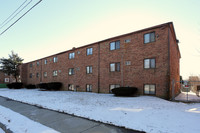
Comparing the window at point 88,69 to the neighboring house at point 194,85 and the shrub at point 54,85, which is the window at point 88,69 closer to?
the shrub at point 54,85

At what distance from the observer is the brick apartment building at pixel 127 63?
1202cm

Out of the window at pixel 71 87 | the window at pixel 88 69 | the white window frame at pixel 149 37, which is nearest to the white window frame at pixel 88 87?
the window at pixel 88 69

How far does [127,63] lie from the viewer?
14477 mm

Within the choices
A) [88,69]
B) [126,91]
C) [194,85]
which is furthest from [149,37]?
[194,85]

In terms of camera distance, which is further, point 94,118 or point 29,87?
point 29,87

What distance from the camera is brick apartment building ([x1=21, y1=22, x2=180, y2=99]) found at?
1202 cm

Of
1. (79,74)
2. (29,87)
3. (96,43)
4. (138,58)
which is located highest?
(96,43)

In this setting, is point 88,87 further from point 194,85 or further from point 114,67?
point 194,85

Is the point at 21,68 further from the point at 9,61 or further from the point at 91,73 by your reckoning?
the point at 91,73

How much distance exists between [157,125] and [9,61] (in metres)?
42.0

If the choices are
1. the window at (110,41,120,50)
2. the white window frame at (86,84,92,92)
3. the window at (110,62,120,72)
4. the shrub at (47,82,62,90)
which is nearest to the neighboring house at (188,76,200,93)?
the window at (110,62,120,72)

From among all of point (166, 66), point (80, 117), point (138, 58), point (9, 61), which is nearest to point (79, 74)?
point (138, 58)

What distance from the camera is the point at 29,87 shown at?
29422 mm

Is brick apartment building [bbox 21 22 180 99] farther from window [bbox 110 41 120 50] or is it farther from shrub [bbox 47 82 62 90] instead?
shrub [bbox 47 82 62 90]
